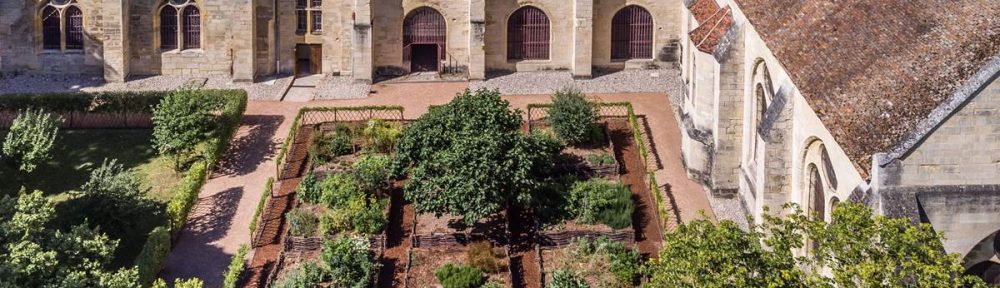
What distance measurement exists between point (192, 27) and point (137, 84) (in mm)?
3747

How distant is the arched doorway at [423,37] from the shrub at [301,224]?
18487mm

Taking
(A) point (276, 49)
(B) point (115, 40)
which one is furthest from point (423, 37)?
(B) point (115, 40)

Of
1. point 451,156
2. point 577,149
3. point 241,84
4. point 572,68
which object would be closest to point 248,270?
point 451,156

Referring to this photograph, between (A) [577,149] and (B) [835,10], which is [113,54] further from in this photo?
(B) [835,10]

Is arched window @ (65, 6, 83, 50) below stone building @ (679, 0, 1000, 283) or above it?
above

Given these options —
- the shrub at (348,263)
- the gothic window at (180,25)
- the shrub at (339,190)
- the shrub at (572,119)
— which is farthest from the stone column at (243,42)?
the shrub at (348,263)

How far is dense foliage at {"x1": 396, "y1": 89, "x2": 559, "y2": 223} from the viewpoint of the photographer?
46.2 metres

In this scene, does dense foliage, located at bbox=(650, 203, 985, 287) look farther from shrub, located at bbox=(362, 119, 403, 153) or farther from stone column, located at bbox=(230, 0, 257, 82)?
stone column, located at bbox=(230, 0, 257, 82)

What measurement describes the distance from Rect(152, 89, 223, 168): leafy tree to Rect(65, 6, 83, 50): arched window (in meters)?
11.2

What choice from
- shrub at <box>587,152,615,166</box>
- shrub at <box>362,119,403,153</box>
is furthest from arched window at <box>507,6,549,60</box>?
shrub at <box>587,152,615,166</box>

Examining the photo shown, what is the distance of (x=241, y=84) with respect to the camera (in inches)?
2539

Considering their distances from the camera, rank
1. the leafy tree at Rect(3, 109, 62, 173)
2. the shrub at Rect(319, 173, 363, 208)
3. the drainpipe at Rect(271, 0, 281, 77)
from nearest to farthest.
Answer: the shrub at Rect(319, 173, 363, 208)
the leafy tree at Rect(3, 109, 62, 173)
the drainpipe at Rect(271, 0, 281, 77)

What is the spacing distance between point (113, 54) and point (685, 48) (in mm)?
25943

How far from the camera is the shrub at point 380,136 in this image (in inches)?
2165
